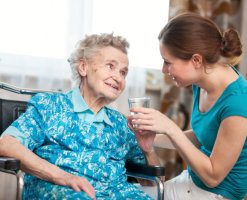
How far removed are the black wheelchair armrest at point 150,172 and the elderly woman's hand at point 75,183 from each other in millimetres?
322

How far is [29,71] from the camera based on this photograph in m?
2.20

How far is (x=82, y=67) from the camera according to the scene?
1.50 m

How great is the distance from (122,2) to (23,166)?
172cm

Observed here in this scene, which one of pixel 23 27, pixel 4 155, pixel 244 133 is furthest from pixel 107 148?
pixel 23 27

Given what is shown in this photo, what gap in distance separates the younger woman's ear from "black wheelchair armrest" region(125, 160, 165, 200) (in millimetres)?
492

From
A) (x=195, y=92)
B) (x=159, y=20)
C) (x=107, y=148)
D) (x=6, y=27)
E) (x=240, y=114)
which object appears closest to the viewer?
(x=240, y=114)

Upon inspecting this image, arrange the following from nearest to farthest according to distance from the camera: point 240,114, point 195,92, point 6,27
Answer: point 240,114
point 195,92
point 6,27

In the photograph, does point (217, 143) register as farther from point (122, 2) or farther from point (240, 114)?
point (122, 2)

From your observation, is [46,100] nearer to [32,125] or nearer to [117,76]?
[32,125]

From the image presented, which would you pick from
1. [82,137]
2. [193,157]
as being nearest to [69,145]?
[82,137]

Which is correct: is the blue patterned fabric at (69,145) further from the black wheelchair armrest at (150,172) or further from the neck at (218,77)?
the neck at (218,77)

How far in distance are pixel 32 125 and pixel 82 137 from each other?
22 centimetres

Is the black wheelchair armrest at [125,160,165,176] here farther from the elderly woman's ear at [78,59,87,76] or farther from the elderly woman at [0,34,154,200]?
the elderly woman's ear at [78,59,87,76]

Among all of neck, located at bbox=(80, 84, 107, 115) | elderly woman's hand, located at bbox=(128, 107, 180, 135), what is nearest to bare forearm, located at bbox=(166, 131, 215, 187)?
elderly woman's hand, located at bbox=(128, 107, 180, 135)
